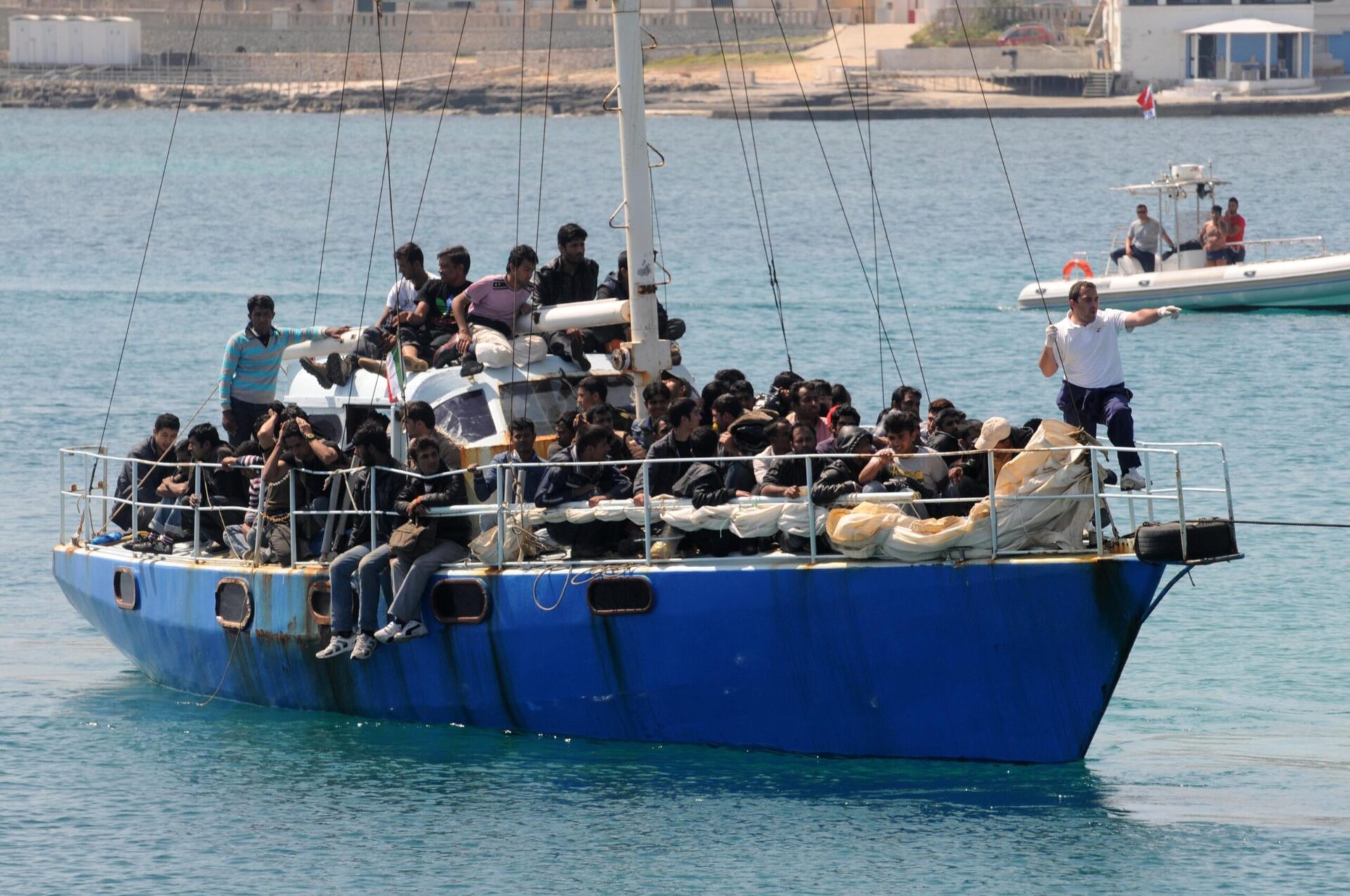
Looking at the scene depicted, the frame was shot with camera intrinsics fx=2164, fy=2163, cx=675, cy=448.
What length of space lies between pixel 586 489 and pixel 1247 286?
32.4 metres

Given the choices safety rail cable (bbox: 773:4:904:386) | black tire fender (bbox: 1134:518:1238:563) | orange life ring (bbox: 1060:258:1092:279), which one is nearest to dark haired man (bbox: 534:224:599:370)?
safety rail cable (bbox: 773:4:904:386)

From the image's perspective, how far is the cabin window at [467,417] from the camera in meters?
17.5

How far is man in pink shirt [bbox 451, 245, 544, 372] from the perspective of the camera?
1778 cm

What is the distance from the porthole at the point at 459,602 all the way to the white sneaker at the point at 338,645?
885 mm

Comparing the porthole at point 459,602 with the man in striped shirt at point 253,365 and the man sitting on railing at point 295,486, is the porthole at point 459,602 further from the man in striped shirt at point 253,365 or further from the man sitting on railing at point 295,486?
the man in striped shirt at point 253,365

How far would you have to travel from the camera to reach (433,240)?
70.8m

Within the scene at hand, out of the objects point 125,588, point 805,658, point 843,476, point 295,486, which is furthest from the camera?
point 125,588

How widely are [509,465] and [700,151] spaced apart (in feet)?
332

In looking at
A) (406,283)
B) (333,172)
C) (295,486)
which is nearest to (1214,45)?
(333,172)

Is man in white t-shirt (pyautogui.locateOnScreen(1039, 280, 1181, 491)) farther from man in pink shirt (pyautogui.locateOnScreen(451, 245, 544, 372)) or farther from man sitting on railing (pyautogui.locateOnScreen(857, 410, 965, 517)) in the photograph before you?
man in pink shirt (pyautogui.locateOnScreen(451, 245, 544, 372))

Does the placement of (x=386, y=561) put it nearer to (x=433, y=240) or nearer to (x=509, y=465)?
(x=509, y=465)

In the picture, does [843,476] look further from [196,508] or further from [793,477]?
[196,508]

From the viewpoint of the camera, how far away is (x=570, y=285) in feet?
61.3

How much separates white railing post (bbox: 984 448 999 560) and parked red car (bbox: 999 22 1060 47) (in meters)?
120
